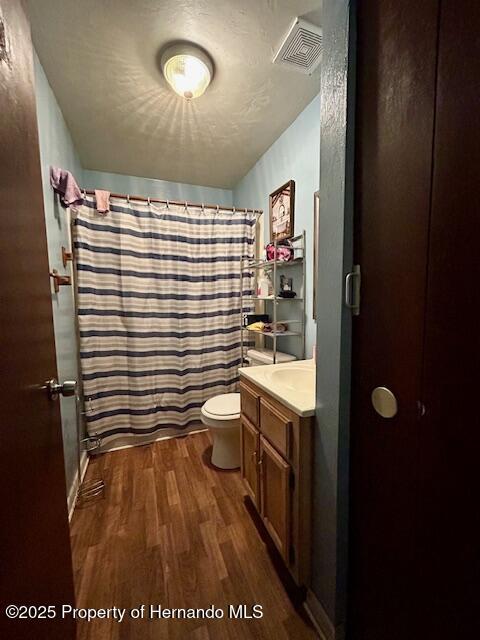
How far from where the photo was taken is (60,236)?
1.63 m

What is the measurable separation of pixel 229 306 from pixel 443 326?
1.98 meters

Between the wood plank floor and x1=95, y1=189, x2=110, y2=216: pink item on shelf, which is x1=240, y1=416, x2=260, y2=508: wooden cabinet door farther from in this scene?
x1=95, y1=189, x2=110, y2=216: pink item on shelf

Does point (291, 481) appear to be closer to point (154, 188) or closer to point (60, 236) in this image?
point (60, 236)

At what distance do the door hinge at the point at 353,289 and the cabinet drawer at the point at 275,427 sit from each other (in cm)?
53

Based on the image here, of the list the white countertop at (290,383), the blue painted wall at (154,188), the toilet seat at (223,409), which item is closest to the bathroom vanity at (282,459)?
the white countertop at (290,383)

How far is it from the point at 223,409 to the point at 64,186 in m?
1.78

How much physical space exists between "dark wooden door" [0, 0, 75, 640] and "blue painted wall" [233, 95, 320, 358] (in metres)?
1.46

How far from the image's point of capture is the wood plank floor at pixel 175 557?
97 centimetres

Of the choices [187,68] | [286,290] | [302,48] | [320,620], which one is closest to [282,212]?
[286,290]

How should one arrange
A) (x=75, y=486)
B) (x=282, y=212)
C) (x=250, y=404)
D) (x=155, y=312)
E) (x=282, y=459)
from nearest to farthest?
(x=282, y=459) < (x=250, y=404) < (x=75, y=486) < (x=282, y=212) < (x=155, y=312)

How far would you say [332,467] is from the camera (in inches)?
34.0

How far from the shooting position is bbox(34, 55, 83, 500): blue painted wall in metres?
1.34

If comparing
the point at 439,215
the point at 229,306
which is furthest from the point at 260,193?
the point at 439,215

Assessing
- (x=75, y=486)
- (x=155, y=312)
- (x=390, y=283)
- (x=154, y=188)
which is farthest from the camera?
(x=154, y=188)
